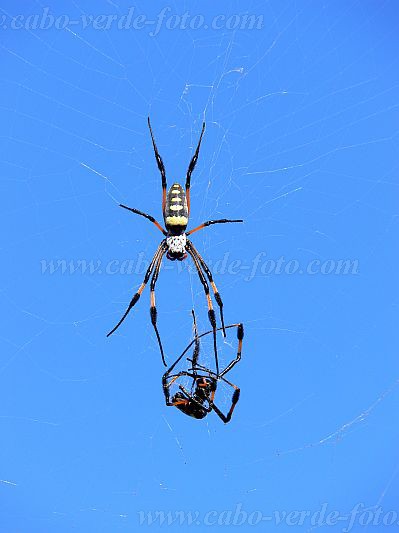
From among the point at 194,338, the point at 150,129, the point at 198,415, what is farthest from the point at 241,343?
the point at 150,129

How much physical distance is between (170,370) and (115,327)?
964 mm

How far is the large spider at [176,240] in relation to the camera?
15.4 feet

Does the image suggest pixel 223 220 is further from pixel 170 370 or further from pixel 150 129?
pixel 170 370

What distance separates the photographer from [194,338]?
5562mm

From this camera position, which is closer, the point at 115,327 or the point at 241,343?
the point at 115,327

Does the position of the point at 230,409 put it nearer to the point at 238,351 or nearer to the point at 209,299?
the point at 238,351

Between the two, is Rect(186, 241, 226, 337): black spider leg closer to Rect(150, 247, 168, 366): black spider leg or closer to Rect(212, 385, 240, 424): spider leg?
Rect(150, 247, 168, 366): black spider leg

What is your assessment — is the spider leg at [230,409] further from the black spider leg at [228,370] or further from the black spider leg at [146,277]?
the black spider leg at [146,277]

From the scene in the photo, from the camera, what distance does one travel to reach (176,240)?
198 inches

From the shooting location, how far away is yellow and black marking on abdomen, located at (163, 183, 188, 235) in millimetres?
4625

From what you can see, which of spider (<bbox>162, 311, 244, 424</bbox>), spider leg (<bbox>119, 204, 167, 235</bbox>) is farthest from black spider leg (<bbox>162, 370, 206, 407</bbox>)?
spider leg (<bbox>119, 204, 167, 235</bbox>)

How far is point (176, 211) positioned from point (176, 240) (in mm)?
371

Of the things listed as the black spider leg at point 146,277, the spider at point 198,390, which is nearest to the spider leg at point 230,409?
the spider at point 198,390

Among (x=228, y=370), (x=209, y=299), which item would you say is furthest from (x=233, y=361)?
(x=209, y=299)
